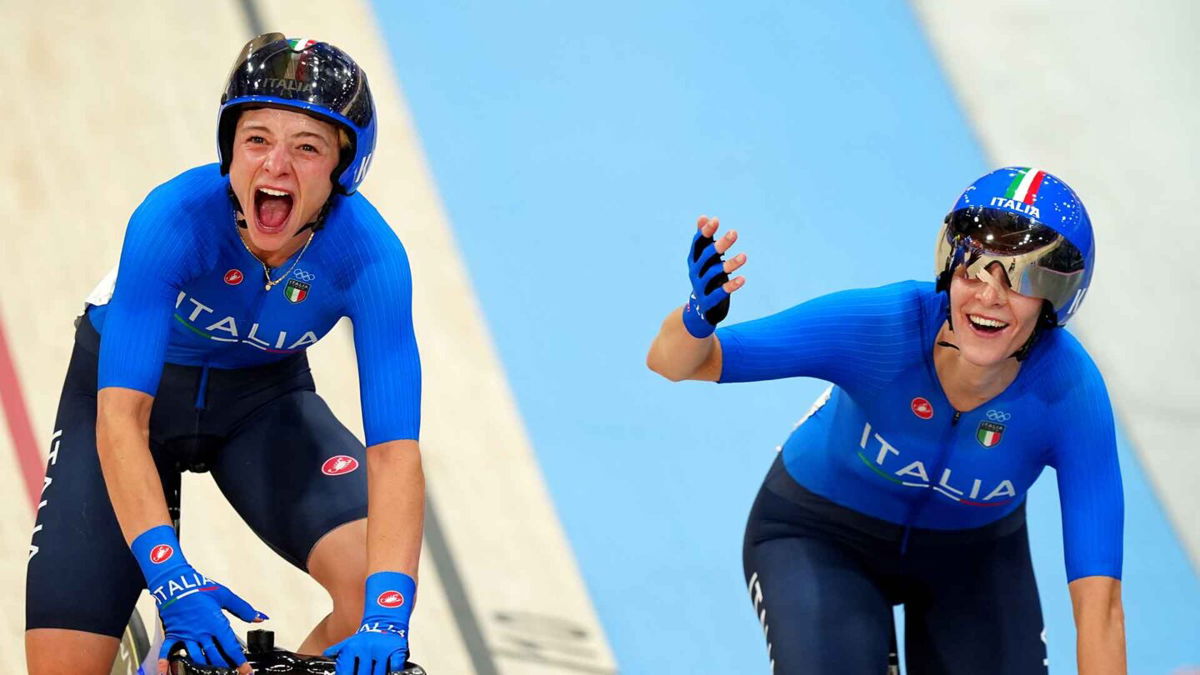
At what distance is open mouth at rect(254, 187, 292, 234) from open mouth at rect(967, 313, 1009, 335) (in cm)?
145

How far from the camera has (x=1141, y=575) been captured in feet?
18.9

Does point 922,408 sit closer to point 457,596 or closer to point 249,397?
point 249,397

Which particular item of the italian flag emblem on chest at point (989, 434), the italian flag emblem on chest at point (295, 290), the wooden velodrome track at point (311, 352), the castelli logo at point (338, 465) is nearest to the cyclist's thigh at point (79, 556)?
the castelli logo at point (338, 465)

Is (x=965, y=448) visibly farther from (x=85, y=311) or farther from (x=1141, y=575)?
(x=1141, y=575)

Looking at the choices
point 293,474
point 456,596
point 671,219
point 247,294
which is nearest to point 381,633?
point 293,474

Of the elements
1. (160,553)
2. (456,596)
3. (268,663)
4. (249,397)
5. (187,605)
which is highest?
(249,397)

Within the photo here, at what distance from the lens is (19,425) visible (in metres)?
5.54

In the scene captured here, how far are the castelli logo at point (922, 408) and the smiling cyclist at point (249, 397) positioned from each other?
1.10 m

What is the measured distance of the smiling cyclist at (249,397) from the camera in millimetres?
3242

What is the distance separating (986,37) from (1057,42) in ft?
1.15

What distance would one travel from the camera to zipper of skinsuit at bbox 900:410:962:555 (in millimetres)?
3584

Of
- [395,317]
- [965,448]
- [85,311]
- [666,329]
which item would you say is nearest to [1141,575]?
[965,448]

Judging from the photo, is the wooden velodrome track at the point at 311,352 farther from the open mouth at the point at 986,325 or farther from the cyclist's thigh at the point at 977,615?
the open mouth at the point at 986,325

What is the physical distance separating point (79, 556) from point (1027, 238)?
6.98 feet
